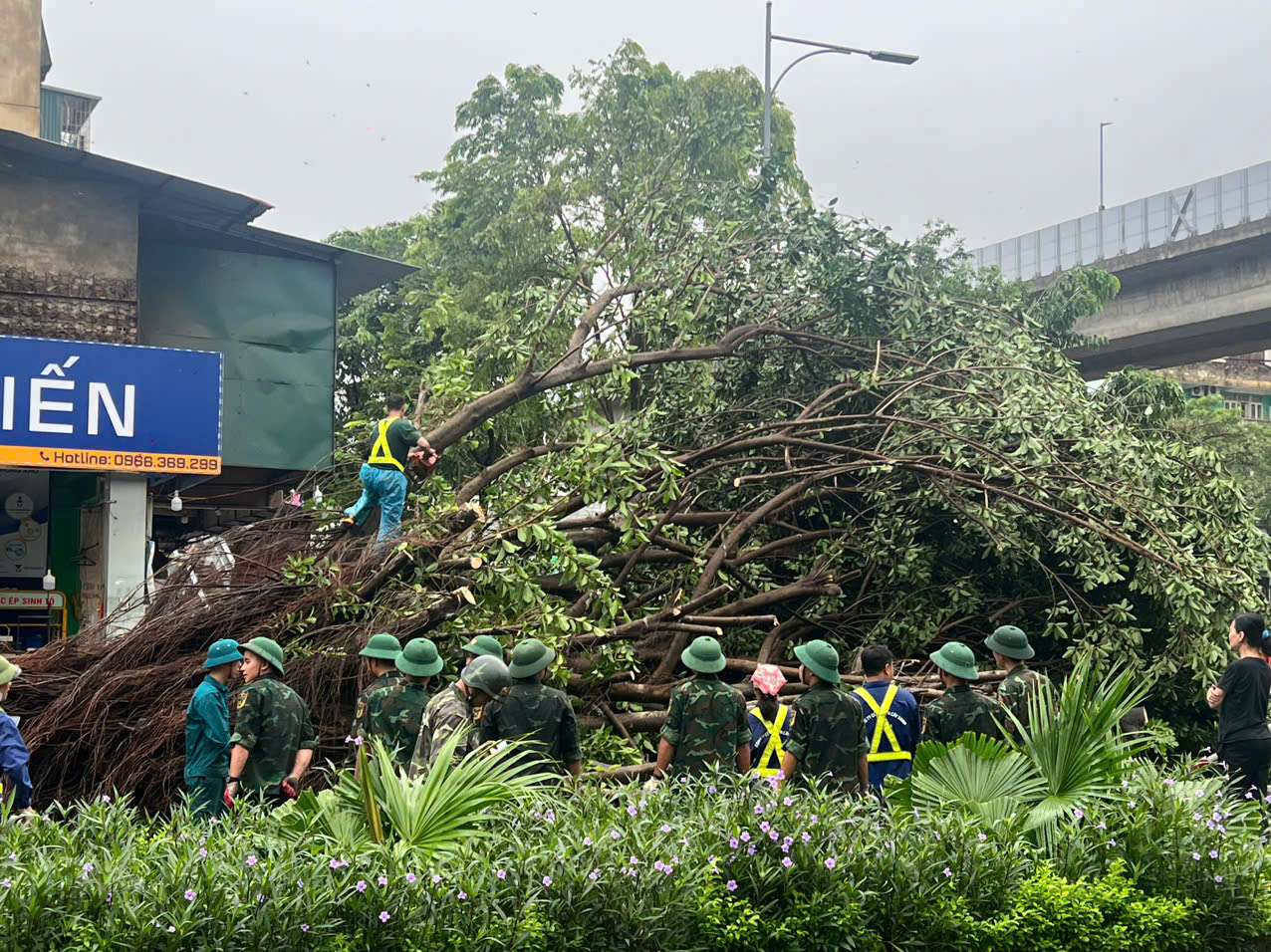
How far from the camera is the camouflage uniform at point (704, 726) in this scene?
22.2 ft

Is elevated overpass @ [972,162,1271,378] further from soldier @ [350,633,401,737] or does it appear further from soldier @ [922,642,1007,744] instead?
soldier @ [350,633,401,737]

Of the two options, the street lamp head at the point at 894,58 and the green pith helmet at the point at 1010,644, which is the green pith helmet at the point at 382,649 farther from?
the street lamp head at the point at 894,58

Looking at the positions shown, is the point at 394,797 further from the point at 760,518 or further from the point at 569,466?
the point at 760,518

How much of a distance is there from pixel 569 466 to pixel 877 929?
5.21 meters

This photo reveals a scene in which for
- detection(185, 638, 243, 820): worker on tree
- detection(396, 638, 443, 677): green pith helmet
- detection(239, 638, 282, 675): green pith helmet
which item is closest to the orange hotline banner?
detection(239, 638, 282, 675): green pith helmet

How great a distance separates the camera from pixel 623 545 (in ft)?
32.1

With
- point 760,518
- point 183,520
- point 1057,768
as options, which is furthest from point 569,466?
point 183,520

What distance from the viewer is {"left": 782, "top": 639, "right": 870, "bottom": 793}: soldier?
21.7 ft

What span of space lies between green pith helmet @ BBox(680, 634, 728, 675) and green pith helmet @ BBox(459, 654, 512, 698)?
963 mm

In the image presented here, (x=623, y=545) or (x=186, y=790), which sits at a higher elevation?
(x=623, y=545)

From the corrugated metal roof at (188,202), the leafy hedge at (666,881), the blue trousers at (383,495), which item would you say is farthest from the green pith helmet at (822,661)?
the corrugated metal roof at (188,202)

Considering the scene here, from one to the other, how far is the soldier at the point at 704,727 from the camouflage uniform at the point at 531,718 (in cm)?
57

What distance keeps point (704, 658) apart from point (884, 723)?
1.02 meters

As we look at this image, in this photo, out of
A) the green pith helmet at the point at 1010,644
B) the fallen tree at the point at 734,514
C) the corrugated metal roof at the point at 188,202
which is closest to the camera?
the green pith helmet at the point at 1010,644
